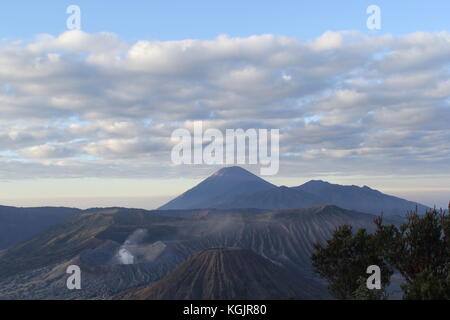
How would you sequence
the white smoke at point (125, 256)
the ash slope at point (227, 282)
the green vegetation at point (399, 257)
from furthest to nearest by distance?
the white smoke at point (125, 256) → the ash slope at point (227, 282) → the green vegetation at point (399, 257)

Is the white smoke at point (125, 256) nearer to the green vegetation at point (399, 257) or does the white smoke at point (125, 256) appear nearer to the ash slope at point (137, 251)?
the ash slope at point (137, 251)

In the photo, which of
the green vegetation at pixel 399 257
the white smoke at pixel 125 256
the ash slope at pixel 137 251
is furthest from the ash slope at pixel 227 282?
the white smoke at pixel 125 256

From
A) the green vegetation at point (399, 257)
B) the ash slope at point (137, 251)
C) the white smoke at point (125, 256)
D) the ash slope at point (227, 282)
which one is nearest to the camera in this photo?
the green vegetation at point (399, 257)

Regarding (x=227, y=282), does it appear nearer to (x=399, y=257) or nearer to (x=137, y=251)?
(x=399, y=257)

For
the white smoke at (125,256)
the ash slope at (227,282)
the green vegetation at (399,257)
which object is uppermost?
the green vegetation at (399,257)

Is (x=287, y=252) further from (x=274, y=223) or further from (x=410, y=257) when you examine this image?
(x=410, y=257)

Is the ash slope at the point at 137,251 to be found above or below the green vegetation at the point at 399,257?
below
